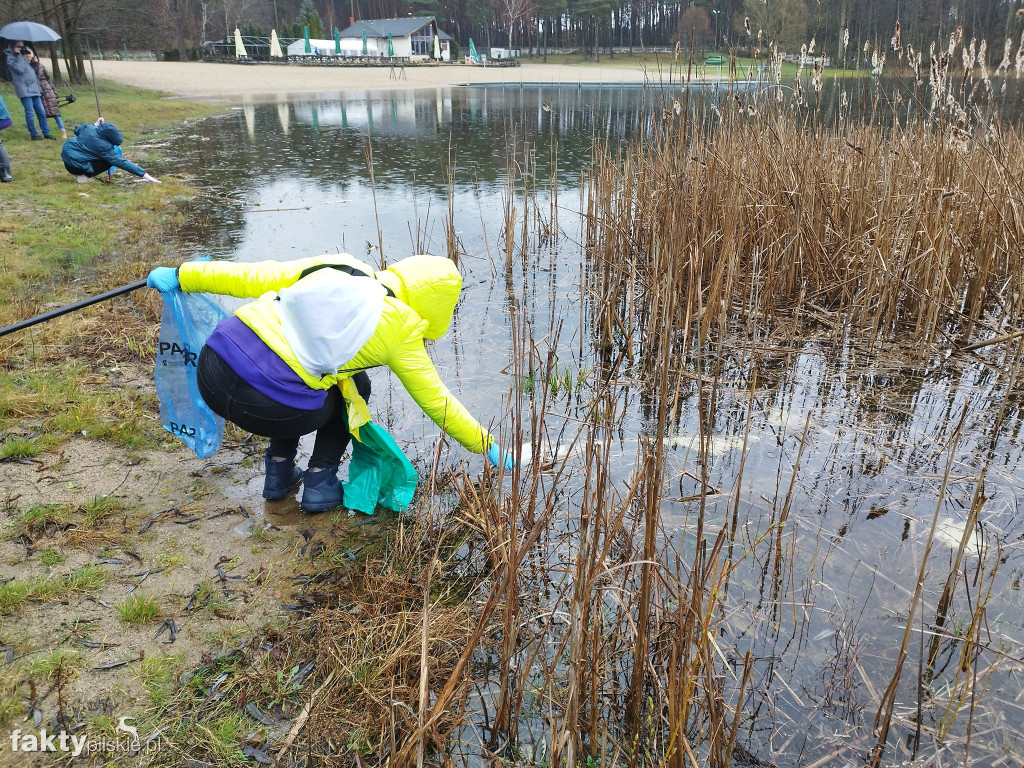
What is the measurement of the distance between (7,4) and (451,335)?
1658 cm

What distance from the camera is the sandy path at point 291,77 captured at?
77.7ft

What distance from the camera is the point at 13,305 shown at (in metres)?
4.40

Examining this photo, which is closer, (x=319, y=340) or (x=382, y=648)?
(x=382, y=648)

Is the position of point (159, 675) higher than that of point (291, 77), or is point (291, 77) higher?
point (291, 77)

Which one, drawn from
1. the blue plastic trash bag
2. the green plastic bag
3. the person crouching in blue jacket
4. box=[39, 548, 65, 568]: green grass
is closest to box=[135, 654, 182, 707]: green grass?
box=[39, 548, 65, 568]: green grass

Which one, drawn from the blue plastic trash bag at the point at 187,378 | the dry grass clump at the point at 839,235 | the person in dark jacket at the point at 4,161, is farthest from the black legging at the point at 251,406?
the person in dark jacket at the point at 4,161

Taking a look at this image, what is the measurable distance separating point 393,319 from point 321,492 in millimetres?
803

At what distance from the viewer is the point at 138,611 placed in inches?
86.0

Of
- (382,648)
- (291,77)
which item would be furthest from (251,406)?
(291,77)

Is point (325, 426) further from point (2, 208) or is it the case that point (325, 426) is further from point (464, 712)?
point (2, 208)

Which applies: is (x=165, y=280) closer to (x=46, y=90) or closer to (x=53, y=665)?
(x=53, y=665)

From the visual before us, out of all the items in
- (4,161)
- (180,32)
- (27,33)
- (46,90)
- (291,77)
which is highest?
(180,32)

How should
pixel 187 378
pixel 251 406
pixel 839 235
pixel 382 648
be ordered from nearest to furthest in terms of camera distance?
1. pixel 382 648
2. pixel 251 406
3. pixel 187 378
4. pixel 839 235

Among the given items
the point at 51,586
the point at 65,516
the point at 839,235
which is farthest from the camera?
the point at 839,235
